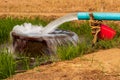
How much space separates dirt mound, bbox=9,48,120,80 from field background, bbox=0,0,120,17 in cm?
669

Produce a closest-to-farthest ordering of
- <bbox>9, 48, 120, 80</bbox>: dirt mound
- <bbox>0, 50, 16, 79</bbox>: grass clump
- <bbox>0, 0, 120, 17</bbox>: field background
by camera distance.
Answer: <bbox>9, 48, 120, 80</bbox>: dirt mound < <bbox>0, 50, 16, 79</bbox>: grass clump < <bbox>0, 0, 120, 17</bbox>: field background

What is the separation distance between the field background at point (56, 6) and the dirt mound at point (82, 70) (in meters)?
6.69

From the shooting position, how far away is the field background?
40.3 feet

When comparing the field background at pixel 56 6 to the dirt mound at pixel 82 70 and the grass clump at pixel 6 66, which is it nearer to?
the grass clump at pixel 6 66

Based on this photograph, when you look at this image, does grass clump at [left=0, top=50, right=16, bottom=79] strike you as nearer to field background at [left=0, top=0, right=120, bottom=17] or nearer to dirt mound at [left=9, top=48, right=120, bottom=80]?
dirt mound at [left=9, top=48, right=120, bottom=80]

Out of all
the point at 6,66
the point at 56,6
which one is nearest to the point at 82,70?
the point at 6,66

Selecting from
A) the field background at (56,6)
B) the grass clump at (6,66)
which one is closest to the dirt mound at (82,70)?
the grass clump at (6,66)

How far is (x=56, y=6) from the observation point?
1273 centimetres

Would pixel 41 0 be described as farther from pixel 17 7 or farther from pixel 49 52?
pixel 49 52

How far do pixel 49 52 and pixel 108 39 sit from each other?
0.85m

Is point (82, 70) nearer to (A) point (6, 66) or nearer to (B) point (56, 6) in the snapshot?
(A) point (6, 66)

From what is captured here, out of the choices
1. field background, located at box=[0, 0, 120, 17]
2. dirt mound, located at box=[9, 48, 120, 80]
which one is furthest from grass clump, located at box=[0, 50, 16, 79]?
field background, located at box=[0, 0, 120, 17]

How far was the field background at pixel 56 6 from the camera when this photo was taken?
12297mm

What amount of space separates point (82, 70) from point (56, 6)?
25.4 feet
